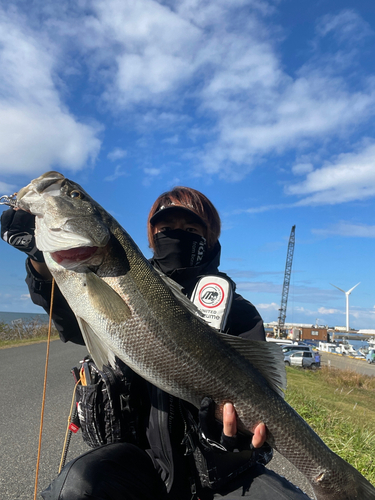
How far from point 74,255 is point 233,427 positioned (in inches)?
68.5

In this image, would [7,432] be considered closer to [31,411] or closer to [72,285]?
[31,411]

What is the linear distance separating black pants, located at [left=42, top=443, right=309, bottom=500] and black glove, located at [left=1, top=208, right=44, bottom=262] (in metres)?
1.70

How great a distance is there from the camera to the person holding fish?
8.14 ft

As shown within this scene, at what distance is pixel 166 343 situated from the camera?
2.41 metres

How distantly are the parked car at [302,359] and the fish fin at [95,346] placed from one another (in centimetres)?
3344

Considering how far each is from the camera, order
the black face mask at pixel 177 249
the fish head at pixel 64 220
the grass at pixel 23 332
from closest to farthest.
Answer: the fish head at pixel 64 220
the black face mask at pixel 177 249
the grass at pixel 23 332

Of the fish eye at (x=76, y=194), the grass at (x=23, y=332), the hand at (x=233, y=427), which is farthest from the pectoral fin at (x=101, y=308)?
the grass at (x=23, y=332)

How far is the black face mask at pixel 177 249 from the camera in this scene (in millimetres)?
3659

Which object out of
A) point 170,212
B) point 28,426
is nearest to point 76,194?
point 170,212

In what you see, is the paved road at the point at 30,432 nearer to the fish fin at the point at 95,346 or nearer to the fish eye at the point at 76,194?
the fish fin at the point at 95,346

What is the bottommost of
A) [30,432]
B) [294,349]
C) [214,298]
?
[294,349]

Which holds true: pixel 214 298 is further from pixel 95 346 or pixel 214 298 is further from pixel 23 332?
pixel 23 332

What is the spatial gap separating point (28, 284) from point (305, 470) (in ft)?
9.25

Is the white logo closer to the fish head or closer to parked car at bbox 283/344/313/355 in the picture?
the fish head
